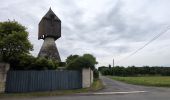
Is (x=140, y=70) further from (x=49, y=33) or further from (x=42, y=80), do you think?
(x=42, y=80)

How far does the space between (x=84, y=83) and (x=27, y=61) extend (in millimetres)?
5611

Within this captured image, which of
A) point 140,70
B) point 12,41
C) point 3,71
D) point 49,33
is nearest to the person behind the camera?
point 3,71

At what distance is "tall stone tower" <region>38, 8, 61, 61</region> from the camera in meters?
39.7

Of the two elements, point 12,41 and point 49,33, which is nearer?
point 12,41

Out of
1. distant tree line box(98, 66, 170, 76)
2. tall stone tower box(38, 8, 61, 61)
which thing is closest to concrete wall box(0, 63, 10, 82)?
tall stone tower box(38, 8, 61, 61)

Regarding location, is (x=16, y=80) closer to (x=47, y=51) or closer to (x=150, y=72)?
(x=47, y=51)

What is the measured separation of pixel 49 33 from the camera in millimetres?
39844

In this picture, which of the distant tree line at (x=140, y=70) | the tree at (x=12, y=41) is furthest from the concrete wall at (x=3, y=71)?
the distant tree line at (x=140, y=70)

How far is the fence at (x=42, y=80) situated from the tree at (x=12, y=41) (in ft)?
7.07

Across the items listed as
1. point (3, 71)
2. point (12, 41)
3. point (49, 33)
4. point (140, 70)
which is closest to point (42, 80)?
point (3, 71)

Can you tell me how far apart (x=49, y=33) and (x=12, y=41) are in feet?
67.9

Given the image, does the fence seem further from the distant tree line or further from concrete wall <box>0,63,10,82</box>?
the distant tree line

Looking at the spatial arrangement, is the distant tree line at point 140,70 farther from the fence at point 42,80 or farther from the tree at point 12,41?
the tree at point 12,41

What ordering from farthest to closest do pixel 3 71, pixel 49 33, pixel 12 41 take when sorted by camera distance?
1. pixel 49 33
2. pixel 12 41
3. pixel 3 71
